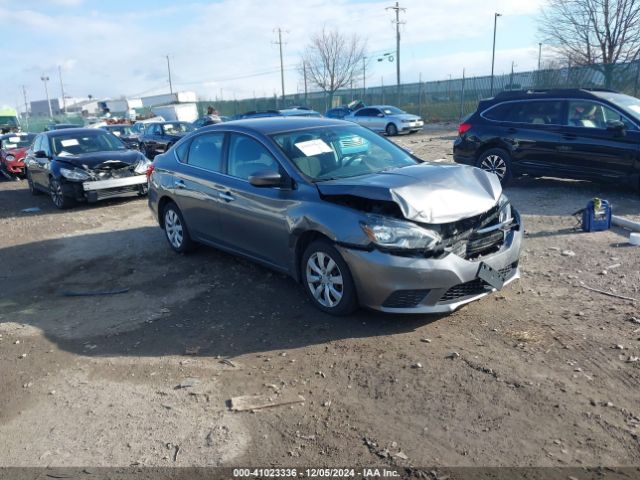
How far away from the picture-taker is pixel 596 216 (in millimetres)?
7113

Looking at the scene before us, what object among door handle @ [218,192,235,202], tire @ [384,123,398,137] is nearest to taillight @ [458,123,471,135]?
door handle @ [218,192,235,202]

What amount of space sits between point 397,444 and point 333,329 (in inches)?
64.3

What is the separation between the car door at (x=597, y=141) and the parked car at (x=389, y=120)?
1724cm

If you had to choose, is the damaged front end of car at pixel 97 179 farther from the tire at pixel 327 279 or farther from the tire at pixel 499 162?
the tire at pixel 327 279

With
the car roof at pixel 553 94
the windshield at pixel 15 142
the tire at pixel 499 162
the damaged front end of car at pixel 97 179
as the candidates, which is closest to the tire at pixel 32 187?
the damaged front end of car at pixel 97 179

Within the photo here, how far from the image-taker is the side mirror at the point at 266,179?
16.6 feet

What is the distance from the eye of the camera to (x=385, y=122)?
26.8 metres

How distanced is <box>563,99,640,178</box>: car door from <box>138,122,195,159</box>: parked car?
507 inches

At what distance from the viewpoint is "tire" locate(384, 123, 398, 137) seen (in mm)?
26539

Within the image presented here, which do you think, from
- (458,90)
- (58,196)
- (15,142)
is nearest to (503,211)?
(58,196)

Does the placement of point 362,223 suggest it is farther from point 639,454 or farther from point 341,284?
point 639,454

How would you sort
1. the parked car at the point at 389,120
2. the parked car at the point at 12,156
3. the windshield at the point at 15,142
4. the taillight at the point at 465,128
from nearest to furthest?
the taillight at the point at 465,128 → the parked car at the point at 12,156 → the windshield at the point at 15,142 → the parked car at the point at 389,120

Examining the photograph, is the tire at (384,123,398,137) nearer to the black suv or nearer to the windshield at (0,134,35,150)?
the windshield at (0,134,35,150)

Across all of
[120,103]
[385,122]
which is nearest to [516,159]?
[385,122]
